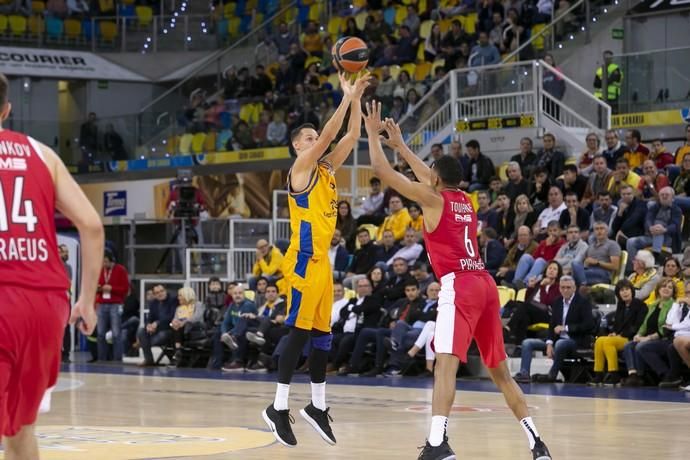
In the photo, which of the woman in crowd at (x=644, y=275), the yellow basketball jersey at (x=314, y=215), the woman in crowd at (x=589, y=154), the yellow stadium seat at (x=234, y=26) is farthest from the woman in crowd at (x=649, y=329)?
the yellow stadium seat at (x=234, y=26)

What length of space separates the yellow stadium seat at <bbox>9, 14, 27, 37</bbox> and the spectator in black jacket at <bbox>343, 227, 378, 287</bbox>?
15.6 metres

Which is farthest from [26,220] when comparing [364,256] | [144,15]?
[144,15]

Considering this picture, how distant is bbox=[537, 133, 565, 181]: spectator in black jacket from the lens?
1808cm

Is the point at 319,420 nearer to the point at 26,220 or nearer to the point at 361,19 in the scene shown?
the point at 26,220

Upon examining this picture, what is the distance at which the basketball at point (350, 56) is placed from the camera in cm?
817

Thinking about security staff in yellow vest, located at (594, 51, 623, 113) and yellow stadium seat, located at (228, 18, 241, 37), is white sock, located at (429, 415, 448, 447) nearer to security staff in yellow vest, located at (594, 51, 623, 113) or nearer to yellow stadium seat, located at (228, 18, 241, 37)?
security staff in yellow vest, located at (594, 51, 623, 113)

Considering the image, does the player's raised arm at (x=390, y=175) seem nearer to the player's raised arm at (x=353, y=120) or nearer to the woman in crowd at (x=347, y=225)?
the player's raised arm at (x=353, y=120)

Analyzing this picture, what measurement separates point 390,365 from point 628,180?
3877mm

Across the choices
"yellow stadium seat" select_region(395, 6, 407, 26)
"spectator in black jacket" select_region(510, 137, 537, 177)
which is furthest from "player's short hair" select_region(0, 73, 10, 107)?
"yellow stadium seat" select_region(395, 6, 407, 26)

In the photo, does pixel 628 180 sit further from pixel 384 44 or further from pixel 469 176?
pixel 384 44

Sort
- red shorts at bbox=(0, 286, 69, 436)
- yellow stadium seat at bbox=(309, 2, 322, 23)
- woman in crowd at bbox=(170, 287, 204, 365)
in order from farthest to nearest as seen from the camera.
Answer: yellow stadium seat at bbox=(309, 2, 322, 23), woman in crowd at bbox=(170, 287, 204, 365), red shorts at bbox=(0, 286, 69, 436)

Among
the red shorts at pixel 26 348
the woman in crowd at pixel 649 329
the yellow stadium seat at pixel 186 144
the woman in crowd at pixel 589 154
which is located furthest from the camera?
the yellow stadium seat at pixel 186 144

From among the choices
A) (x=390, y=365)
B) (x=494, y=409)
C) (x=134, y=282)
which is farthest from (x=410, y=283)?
(x=134, y=282)

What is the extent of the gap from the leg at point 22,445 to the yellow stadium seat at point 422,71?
19.7 metres
